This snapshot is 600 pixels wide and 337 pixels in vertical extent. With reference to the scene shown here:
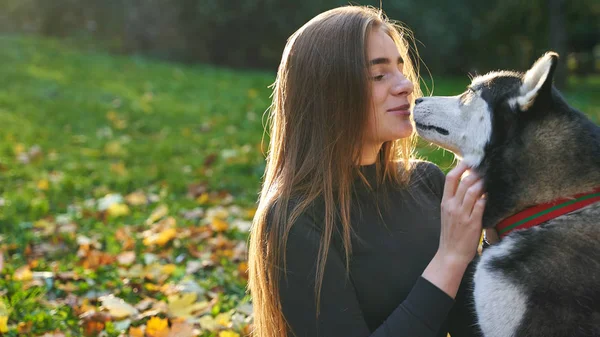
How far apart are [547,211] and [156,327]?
199cm

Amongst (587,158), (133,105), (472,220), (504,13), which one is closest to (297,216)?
(472,220)

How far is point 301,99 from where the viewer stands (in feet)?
7.84

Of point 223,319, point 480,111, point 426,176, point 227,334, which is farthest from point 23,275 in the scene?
point 480,111

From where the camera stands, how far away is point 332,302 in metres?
2.19

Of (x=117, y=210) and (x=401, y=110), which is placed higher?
(x=401, y=110)

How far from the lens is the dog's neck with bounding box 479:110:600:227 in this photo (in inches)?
82.3

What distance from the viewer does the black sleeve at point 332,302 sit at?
2.13 m

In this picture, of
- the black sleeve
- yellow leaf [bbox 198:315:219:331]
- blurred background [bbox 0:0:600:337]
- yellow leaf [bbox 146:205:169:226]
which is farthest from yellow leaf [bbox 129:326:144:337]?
yellow leaf [bbox 146:205:169:226]

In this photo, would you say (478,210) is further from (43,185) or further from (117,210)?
(43,185)

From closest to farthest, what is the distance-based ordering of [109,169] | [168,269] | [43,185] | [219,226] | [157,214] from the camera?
[168,269] < [219,226] < [157,214] < [43,185] < [109,169]

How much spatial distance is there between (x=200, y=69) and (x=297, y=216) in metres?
11.9

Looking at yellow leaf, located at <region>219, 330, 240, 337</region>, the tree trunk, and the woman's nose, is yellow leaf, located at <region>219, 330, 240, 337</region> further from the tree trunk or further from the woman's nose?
the tree trunk

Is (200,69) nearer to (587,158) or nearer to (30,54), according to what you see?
(30,54)

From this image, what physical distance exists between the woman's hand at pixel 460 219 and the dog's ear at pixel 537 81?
1.10 feet
